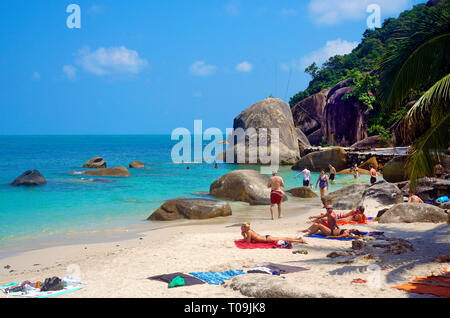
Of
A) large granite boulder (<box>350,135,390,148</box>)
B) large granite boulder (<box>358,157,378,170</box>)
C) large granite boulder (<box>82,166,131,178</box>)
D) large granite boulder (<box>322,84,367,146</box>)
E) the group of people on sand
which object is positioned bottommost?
the group of people on sand

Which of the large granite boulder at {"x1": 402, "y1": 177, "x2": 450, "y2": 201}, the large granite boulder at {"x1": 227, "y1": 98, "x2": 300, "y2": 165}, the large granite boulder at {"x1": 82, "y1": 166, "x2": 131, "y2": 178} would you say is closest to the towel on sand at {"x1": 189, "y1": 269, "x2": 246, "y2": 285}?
the large granite boulder at {"x1": 402, "y1": 177, "x2": 450, "y2": 201}

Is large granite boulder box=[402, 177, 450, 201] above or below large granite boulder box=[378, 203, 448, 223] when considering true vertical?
above

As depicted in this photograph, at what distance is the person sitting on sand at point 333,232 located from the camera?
30.7ft

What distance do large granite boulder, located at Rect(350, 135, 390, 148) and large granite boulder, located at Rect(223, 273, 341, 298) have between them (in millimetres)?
28876

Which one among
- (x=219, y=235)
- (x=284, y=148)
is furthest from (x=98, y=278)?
(x=284, y=148)

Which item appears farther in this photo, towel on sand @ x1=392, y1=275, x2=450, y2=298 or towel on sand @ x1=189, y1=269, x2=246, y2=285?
towel on sand @ x1=189, y1=269, x2=246, y2=285

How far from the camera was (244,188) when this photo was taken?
666 inches

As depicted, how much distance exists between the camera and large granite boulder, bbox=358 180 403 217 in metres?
13.3

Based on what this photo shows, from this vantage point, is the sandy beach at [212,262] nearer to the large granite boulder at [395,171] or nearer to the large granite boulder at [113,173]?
the large granite boulder at [395,171]

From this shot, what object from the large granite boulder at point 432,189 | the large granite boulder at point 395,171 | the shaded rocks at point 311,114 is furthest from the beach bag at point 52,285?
the shaded rocks at point 311,114

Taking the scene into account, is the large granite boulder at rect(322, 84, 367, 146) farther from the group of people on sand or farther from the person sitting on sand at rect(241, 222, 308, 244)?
the person sitting on sand at rect(241, 222, 308, 244)

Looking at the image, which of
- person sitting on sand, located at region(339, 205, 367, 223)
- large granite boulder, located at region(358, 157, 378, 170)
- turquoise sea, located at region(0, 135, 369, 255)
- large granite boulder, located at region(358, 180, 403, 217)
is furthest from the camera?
large granite boulder, located at region(358, 157, 378, 170)
